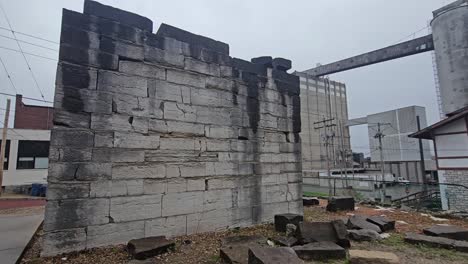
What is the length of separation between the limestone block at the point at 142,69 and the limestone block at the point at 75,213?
221 cm

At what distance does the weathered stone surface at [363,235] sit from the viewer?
15.2 ft

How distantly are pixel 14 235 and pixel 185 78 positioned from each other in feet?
13.8

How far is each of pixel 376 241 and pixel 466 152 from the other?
1043cm

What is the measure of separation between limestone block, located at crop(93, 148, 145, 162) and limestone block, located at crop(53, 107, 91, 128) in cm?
46

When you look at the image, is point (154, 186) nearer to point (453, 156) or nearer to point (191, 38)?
point (191, 38)

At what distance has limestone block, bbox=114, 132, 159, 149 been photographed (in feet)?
13.9

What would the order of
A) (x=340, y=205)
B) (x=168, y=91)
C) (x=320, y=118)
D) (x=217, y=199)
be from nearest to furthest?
(x=168, y=91), (x=217, y=199), (x=340, y=205), (x=320, y=118)

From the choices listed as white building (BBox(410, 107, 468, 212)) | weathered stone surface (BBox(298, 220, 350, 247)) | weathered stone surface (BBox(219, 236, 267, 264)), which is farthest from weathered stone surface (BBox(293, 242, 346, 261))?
white building (BBox(410, 107, 468, 212))

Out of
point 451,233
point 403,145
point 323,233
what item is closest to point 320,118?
point 403,145

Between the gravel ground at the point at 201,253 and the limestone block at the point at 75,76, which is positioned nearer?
the gravel ground at the point at 201,253

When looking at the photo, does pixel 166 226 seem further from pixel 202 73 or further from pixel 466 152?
pixel 466 152

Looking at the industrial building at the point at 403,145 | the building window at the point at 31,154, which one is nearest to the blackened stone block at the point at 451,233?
the building window at the point at 31,154

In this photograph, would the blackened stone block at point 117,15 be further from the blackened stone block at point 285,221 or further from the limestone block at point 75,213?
the blackened stone block at point 285,221

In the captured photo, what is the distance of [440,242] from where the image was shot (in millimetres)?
4289
